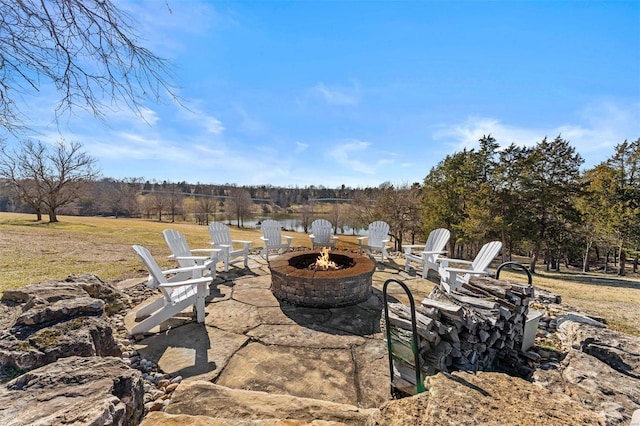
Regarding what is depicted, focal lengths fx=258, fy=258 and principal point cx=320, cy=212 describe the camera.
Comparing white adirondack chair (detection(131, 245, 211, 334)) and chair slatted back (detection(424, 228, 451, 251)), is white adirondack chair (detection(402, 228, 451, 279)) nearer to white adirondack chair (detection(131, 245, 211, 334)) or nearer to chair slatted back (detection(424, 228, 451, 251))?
chair slatted back (detection(424, 228, 451, 251))

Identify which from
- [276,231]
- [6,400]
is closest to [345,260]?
[276,231]

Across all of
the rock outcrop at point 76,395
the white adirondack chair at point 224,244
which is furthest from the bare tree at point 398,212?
the rock outcrop at point 76,395

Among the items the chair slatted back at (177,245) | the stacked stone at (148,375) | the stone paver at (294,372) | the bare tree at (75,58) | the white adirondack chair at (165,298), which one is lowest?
the stacked stone at (148,375)

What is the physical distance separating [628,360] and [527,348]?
634 mm

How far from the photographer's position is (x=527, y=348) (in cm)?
244

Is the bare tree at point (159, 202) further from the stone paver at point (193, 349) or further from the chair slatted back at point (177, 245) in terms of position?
the stone paver at point (193, 349)

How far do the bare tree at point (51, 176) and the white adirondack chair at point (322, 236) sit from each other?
1786 cm

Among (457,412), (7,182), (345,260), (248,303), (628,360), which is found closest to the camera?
(457,412)

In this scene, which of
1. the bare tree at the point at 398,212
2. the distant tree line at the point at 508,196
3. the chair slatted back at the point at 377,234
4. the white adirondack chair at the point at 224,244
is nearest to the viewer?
the white adirondack chair at the point at 224,244

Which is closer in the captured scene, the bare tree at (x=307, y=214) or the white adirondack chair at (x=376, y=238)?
the white adirondack chair at (x=376, y=238)

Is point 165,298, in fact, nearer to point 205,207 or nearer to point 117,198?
point 205,207

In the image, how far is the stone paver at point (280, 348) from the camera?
2.07 metres

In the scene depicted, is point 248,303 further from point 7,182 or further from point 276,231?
point 7,182

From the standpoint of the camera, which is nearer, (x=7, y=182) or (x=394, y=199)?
(x=394, y=199)
